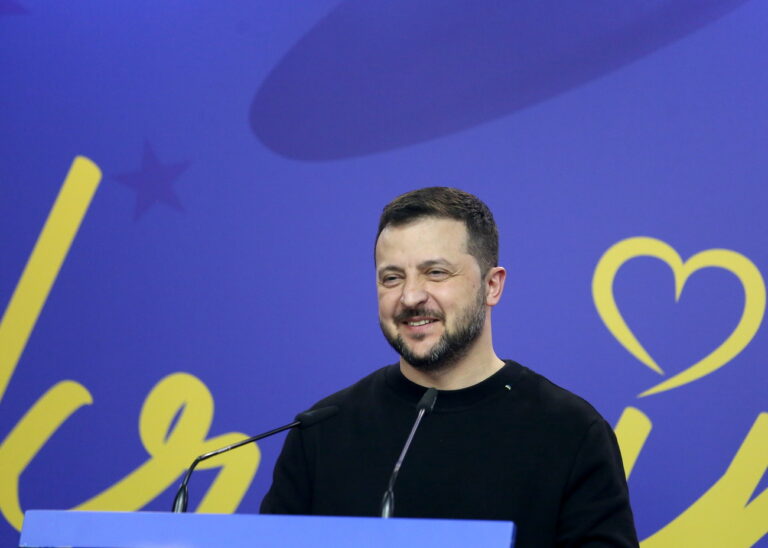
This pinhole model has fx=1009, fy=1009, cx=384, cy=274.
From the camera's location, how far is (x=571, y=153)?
9.81 ft

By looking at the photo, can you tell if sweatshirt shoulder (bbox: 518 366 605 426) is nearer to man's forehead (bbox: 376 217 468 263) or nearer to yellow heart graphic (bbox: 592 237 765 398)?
man's forehead (bbox: 376 217 468 263)

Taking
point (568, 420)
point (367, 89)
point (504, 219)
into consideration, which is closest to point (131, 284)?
point (367, 89)

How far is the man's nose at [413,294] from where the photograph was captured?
6.76ft

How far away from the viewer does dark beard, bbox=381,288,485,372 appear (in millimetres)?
2104

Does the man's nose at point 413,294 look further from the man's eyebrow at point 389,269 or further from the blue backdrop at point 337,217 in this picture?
the blue backdrop at point 337,217

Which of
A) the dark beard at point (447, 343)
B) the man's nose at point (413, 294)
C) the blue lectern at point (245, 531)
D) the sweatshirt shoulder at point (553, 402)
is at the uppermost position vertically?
the man's nose at point (413, 294)

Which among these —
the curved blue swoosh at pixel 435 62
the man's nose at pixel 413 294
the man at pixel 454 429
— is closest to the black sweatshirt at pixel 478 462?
the man at pixel 454 429

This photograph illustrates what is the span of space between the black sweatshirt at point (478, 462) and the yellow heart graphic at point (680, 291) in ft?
2.31

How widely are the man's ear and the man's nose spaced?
0.19 m

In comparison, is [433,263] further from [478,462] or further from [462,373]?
[478,462]

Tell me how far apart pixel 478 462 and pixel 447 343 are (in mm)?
252

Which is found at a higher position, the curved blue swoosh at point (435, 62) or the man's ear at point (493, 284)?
the curved blue swoosh at point (435, 62)

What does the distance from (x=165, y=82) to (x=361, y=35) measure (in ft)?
2.27

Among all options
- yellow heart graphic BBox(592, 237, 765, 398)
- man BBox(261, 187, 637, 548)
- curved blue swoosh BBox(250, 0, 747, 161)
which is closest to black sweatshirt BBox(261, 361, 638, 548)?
man BBox(261, 187, 637, 548)
